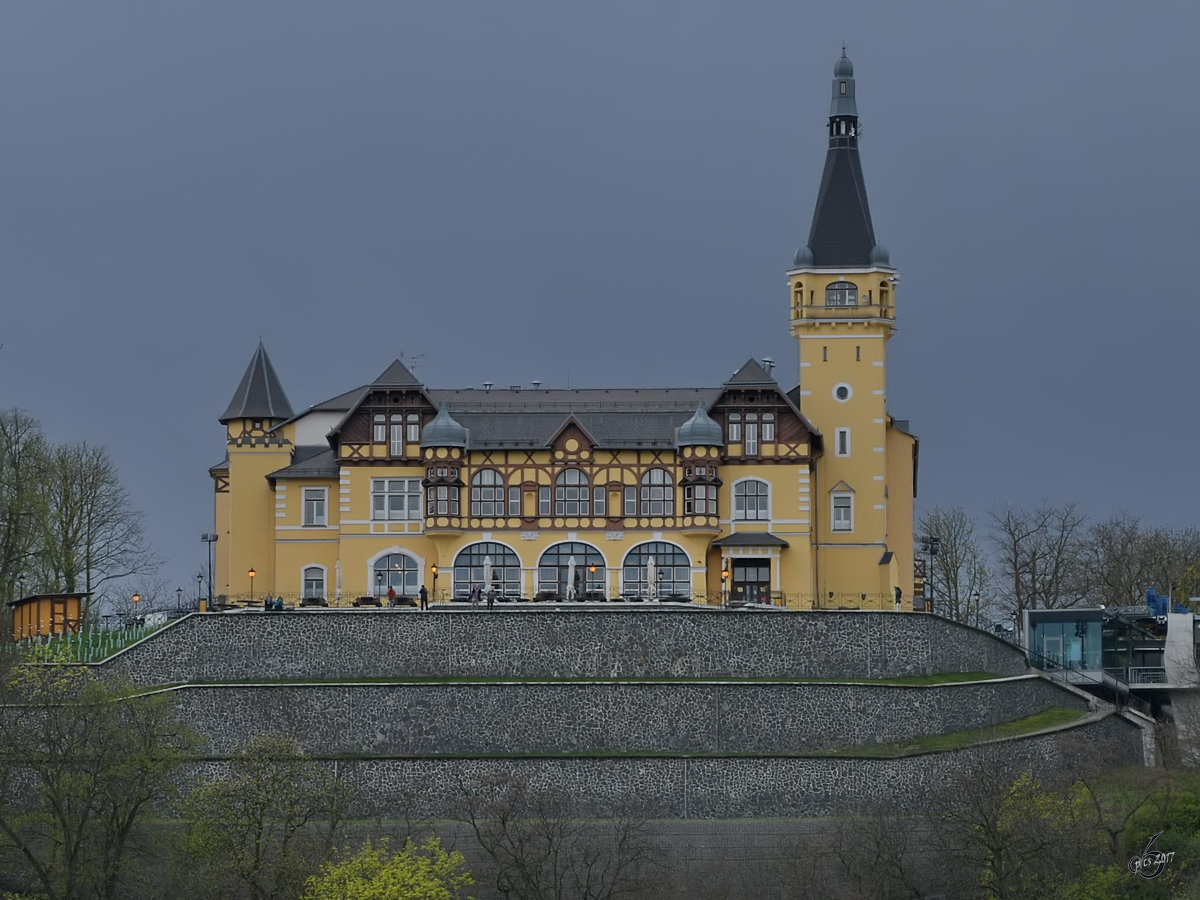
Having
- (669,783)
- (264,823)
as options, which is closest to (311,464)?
(669,783)

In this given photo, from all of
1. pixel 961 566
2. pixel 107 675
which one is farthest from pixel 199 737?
pixel 961 566

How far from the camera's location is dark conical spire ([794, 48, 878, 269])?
329 ft

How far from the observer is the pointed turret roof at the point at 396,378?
98562 millimetres

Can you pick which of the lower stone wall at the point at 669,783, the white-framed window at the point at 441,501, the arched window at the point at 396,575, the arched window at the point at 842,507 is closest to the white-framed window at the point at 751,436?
the arched window at the point at 842,507

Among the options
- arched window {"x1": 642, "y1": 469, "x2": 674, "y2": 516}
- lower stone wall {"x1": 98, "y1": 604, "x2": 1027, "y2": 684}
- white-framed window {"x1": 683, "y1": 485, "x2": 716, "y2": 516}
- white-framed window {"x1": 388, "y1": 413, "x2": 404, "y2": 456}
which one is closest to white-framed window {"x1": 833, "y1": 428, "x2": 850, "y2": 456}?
Result: white-framed window {"x1": 683, "y1": 485, "x2": 716, "y2": 516}

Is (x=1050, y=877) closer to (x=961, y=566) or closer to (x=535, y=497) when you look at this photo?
(x=535, y=497)

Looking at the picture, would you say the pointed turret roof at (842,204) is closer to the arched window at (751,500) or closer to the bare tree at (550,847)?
the arched window at (751,500)

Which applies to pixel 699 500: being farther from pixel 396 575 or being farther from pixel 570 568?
pixel 396 575

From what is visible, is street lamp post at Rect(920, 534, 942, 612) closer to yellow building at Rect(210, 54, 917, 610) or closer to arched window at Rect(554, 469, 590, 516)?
yellow building at Rect(210, 54, 917, 610)

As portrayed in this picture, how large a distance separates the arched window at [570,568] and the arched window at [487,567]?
849 mm

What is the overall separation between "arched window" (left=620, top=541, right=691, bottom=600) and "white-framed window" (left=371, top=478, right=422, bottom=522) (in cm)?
698

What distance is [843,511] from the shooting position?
99.1 m

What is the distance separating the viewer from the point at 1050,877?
76750 millimetres

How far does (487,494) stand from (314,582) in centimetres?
631
